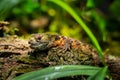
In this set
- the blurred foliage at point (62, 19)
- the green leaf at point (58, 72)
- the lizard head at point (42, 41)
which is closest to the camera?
the green leaf at point (58, 72)

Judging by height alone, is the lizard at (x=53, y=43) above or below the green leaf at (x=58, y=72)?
above

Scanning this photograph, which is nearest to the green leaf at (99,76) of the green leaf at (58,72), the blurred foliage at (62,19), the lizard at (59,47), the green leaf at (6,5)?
the green leaf at (58,72)

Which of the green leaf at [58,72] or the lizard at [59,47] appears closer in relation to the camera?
the green leaf at [58,72]

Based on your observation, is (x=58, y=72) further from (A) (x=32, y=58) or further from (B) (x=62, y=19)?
(B) (x=62, y=19)

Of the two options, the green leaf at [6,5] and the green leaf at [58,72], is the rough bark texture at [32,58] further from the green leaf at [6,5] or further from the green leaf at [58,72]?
the green leaf at [6,5]

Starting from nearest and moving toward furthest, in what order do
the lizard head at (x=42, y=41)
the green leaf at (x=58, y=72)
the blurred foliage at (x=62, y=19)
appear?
1. the green leaf at (x=58, y=72)
2. the lizard head at (x=42, y=41)
3. the blurred foliage at (x=62, y=19)

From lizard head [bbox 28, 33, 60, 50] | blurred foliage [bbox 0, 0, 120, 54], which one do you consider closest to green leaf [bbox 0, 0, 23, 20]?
lizard head [bbox 28, 33, 60, 50]

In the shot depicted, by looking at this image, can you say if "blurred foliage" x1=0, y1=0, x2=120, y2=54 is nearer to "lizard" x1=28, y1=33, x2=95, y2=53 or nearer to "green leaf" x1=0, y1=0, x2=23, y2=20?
"lizard" x1=28, y1=33, x2=95, y2=53
